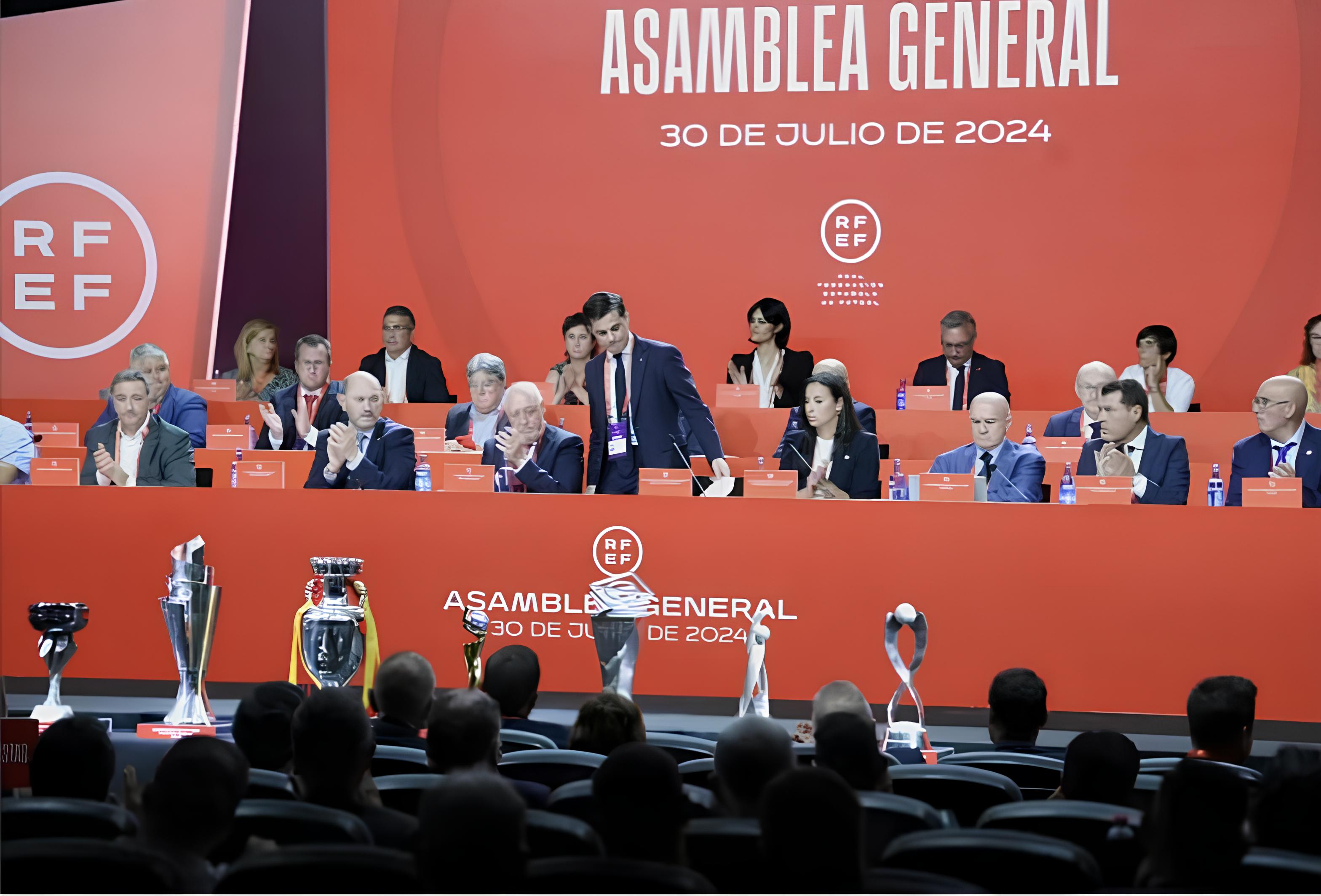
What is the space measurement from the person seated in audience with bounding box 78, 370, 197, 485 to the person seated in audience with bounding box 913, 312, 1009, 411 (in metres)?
3.54

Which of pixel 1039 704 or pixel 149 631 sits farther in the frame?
pixel 149 631

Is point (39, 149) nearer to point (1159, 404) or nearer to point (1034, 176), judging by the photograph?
point (1034, 176)

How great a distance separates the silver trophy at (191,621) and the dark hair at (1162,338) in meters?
4.63

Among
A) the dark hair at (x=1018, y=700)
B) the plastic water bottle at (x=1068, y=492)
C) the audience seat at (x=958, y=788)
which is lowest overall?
the audience seat at (x=958, y=788)

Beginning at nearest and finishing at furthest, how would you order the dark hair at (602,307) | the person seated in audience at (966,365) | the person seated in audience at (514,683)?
the person seated in audience at (514,683), the dark hair at (602,307), the person seated in audience at (966,365)

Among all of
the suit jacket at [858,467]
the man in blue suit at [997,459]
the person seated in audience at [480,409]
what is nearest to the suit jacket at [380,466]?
the person seated in audience at [480,409]

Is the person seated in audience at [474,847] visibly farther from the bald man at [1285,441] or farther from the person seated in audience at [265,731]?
the bald man at [1285,441]

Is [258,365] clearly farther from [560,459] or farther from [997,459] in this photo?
[997,459]

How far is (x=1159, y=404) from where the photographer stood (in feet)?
20.6

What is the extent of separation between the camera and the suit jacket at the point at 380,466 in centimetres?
492

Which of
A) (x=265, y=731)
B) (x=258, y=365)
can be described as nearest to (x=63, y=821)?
(x=265, y=731)

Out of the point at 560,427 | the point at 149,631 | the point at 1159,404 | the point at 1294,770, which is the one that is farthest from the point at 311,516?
the point at 1159,404

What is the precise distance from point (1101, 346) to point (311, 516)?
469 centimetres

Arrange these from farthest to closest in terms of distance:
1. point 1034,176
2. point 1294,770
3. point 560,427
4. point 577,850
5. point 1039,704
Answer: point 1034,176
point 560,427
point 1039,704
point 1294,770
point 577,850
